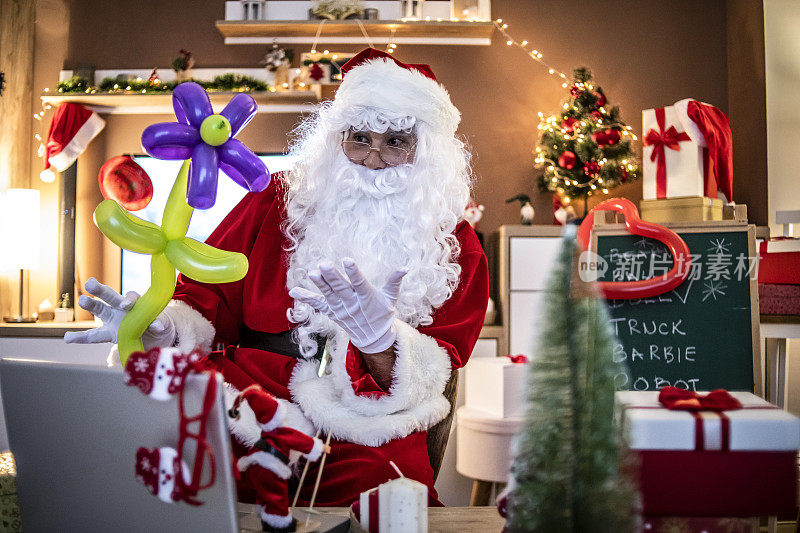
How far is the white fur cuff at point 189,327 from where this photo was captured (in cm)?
154

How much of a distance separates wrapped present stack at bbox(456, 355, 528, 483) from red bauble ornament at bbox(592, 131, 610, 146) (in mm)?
1352

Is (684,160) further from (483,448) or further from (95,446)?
(95,446)

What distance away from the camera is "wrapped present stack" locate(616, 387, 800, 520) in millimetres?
760

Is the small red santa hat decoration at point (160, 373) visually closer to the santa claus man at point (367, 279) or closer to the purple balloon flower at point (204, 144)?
the purple balloon flower at point (204, 144)

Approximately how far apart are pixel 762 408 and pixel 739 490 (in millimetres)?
122

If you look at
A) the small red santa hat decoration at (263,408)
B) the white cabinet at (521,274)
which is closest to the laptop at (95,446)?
the small red santa hat decoration at (263,408)

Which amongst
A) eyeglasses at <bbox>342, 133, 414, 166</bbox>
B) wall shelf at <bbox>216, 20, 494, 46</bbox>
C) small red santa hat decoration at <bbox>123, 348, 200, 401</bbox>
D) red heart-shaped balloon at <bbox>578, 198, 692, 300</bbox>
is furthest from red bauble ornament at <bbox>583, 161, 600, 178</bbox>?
small red santa hat decoration at <bbox>123, 348, 200, 401</bbox>

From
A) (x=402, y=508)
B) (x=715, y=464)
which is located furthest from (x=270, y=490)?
(x=715, y=464)

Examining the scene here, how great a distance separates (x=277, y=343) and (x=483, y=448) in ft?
4.39

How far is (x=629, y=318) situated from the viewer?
1.95 m

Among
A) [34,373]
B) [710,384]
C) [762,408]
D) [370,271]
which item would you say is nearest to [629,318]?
[710,384]

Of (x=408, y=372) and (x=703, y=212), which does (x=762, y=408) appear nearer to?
(x=408, y=372)

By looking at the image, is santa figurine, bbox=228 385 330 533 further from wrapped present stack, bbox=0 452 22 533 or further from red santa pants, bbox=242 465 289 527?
wrapped present stack, bbox=0 452 22 533

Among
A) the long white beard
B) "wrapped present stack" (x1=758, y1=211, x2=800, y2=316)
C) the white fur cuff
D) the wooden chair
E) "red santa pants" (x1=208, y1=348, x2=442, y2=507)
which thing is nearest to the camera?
"red santa pants" (x1=208, y1=348, x2=442, y2=507)
